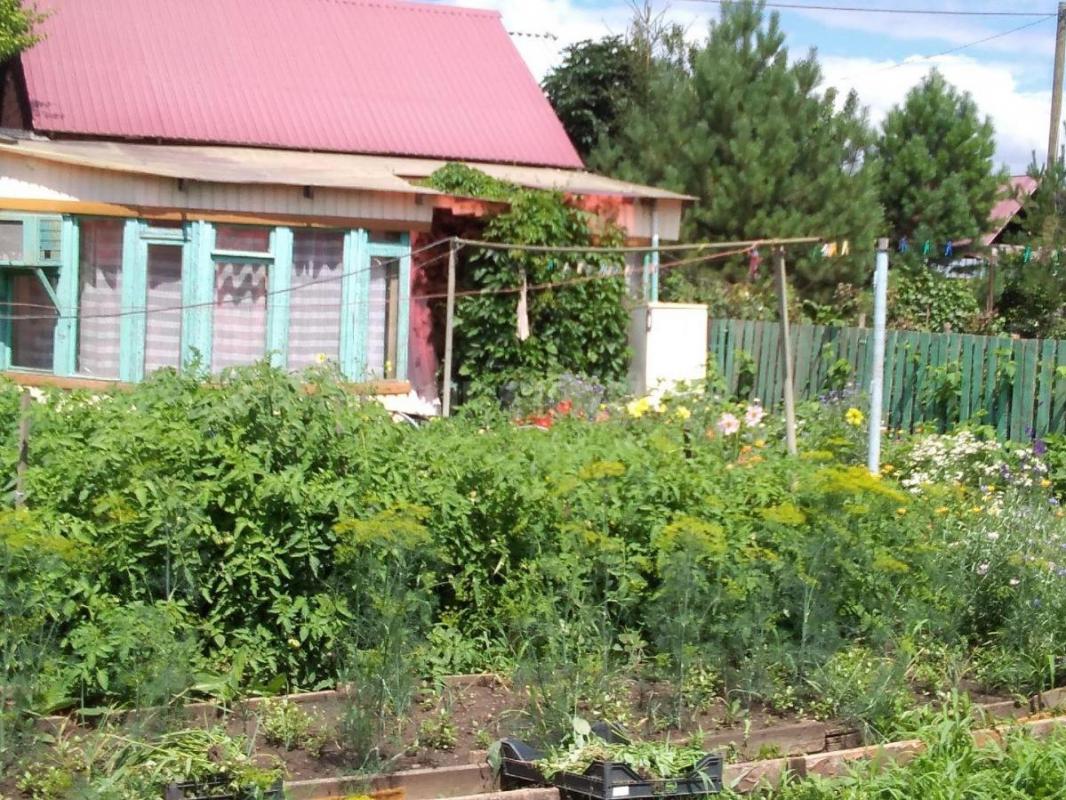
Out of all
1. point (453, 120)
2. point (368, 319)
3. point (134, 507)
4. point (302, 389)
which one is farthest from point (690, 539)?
point (453, 120)

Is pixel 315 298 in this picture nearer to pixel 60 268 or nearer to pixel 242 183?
pixel 242 183

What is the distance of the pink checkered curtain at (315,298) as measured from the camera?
523 inches

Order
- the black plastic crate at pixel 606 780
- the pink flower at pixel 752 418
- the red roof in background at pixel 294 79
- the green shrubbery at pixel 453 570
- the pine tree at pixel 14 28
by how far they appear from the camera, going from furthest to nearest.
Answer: the red roof in background at pixel 294 79, the pine tree at pixel 14 28, the pink flower at pixel 752 418, the green shrubbery at pixel 453 570, the black plastic crate at pixel 606 780

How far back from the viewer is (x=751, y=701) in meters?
6.37

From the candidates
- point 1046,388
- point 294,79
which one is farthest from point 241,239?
point 1046,388

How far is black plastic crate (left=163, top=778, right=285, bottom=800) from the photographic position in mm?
4742

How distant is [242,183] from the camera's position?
1284cm

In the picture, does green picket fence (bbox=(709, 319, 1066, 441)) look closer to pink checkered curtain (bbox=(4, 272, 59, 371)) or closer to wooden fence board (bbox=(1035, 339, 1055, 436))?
wooden fence board (bbox=(1035, 339, 1055, 436))

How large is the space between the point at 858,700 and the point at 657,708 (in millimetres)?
944

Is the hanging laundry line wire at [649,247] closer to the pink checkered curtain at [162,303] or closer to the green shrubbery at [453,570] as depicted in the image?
the pink checkered curtain at [162,303]

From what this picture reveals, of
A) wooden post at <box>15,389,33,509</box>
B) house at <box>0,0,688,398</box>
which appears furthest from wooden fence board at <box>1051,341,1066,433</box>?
wooden post at <box>15,389,33,509</box>

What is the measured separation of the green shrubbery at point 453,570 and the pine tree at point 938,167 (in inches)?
805

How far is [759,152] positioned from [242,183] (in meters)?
10.8

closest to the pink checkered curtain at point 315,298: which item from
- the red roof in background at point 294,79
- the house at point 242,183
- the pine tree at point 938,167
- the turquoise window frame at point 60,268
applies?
the house at point 242,183
